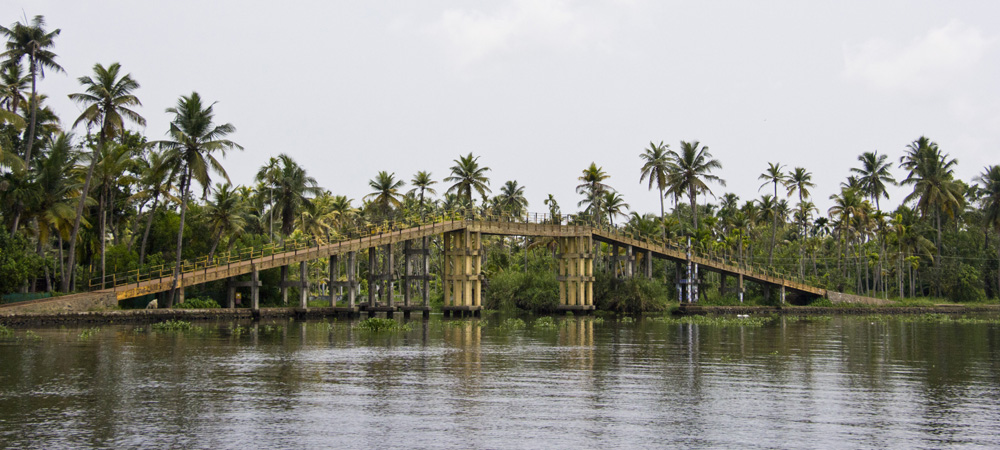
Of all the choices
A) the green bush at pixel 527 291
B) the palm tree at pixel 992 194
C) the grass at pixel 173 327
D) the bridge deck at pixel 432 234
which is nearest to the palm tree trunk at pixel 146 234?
the bridge deck at pixel 432 234

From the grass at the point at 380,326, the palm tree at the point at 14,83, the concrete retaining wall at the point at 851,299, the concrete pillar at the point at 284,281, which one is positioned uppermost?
the palm tree at the point at 14,83

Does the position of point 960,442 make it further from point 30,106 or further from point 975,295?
point 975,295

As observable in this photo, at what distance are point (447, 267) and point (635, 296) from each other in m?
15.3

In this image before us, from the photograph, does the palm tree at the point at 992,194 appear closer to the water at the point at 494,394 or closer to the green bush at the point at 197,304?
the water at the point at 494,394

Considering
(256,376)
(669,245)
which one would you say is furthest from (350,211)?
(256,376)

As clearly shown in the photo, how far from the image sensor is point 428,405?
65.2ft

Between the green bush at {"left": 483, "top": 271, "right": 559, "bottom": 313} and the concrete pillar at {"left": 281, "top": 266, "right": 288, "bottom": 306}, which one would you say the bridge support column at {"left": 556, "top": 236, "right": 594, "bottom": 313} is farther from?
the concrete pillar at {"left": 281, "top": 266, "right": 288, "bottom": 306}

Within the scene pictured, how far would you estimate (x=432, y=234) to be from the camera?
6606cm

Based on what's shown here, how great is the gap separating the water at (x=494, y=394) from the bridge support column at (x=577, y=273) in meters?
34.9

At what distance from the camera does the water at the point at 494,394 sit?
645 inches

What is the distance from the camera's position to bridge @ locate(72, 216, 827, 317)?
58875 mm

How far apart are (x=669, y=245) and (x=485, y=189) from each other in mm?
17472

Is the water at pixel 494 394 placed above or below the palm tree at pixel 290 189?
below

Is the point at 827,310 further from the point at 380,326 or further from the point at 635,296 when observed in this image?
the point at 380,326
